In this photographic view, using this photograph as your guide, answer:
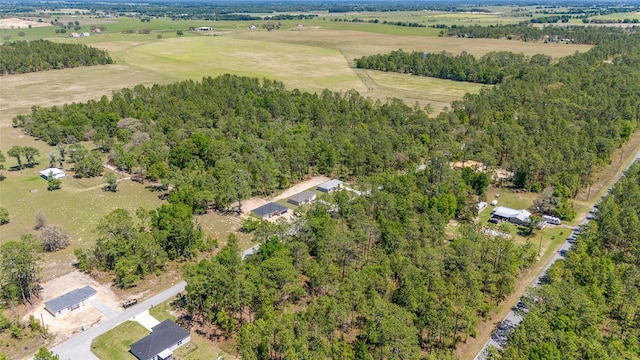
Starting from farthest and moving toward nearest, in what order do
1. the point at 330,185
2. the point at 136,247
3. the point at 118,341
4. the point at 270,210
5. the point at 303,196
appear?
the point at 330,185, the point at 303,196, the point at 270,210, the point at 136,247, the point at 118,341

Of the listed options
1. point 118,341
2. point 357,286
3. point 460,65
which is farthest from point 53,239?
point 460,65

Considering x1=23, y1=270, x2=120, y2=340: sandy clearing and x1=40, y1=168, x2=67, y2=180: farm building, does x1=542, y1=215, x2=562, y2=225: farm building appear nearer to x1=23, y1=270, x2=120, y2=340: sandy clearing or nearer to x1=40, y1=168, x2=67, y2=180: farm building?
x1=23, y1=270, x2=120, y2=340: sandy clearing

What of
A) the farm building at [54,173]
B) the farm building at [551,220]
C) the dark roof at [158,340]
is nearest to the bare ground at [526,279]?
the farm building at [551,220]

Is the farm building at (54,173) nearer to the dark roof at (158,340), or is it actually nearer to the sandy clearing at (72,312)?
the sandy clearing at (72,312)

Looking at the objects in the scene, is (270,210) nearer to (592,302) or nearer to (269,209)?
(269,209)

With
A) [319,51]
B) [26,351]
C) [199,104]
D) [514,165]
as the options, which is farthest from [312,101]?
[319,51]

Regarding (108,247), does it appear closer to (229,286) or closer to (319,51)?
(229,286)
